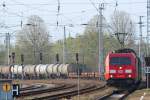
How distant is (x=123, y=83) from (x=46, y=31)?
195 feet

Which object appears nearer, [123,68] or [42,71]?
[123,68]

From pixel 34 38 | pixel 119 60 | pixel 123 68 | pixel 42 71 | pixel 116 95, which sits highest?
pixel 34 38

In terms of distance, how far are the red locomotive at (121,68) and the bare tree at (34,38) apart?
56.6 m

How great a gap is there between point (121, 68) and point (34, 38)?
5970 centimetres

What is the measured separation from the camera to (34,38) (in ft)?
315

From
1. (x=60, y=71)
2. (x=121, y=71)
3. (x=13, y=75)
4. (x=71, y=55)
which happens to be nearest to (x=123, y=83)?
(x=121, y=71)

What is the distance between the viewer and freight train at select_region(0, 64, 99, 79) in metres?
72.6

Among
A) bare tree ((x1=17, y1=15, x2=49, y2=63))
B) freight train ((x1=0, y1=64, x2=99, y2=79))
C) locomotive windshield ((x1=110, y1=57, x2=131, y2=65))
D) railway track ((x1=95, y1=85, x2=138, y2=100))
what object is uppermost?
bare tree ((x1=17, y1=15, x2=49, y2=63))

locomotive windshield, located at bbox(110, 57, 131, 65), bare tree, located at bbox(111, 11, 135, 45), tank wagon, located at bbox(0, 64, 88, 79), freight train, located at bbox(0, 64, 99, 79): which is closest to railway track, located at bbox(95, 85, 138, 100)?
locomotive windshield, located at bbox(110, 57, 131, 65)

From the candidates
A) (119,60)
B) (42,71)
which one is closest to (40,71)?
(42,71)

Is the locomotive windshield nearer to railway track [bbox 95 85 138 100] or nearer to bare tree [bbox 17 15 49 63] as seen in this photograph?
railway track [bbox 95 85 138 100]

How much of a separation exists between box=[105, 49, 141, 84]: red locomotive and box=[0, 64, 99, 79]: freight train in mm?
33367

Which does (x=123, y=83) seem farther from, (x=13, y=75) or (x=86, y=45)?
(x=86, y=45)

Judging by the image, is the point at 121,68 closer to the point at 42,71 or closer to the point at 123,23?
the point at 42,71
